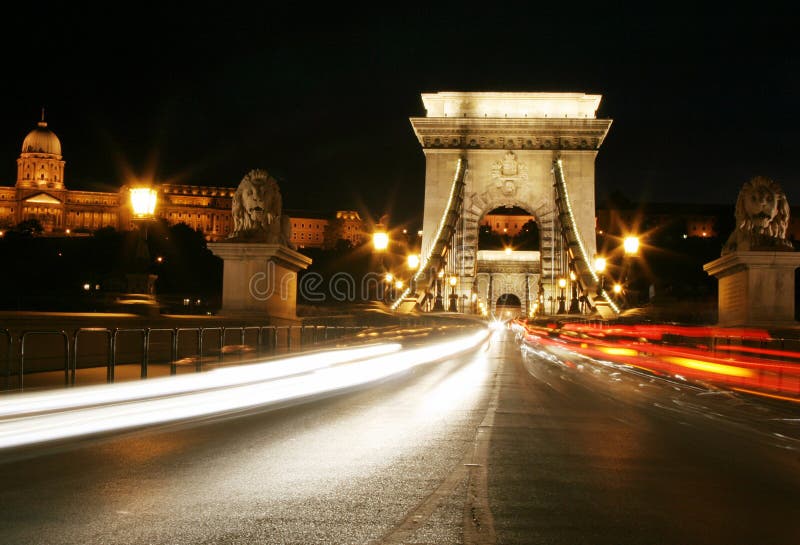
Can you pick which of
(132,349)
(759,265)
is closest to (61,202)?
(759,265)

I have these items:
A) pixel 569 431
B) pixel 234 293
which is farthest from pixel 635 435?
pixel 234 293

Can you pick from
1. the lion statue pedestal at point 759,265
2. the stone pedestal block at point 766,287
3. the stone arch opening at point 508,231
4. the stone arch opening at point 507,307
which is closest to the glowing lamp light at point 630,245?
the lion statue pedestal at point 759,265

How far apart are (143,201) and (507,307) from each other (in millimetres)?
128607

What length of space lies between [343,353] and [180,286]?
241 feet

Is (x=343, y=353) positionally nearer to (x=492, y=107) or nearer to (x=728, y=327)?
(x=728, y=327)

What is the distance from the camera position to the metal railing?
12.7 meters

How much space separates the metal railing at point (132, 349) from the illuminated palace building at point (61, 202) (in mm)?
147976

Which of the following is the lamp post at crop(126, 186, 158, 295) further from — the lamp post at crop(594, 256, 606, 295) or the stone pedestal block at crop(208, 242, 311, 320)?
the lamp post at crop(594, 256, 606, 295)

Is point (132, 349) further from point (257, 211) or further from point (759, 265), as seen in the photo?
point (759, 265)

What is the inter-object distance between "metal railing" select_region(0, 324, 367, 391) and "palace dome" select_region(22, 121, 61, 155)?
521 feet

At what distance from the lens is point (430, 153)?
223ft

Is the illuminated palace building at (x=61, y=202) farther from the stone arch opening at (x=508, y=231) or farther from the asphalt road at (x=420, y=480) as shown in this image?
the asphalt road at (x=420, y=480)

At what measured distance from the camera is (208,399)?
11.9 metres

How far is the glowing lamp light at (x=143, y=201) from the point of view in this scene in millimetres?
17375
